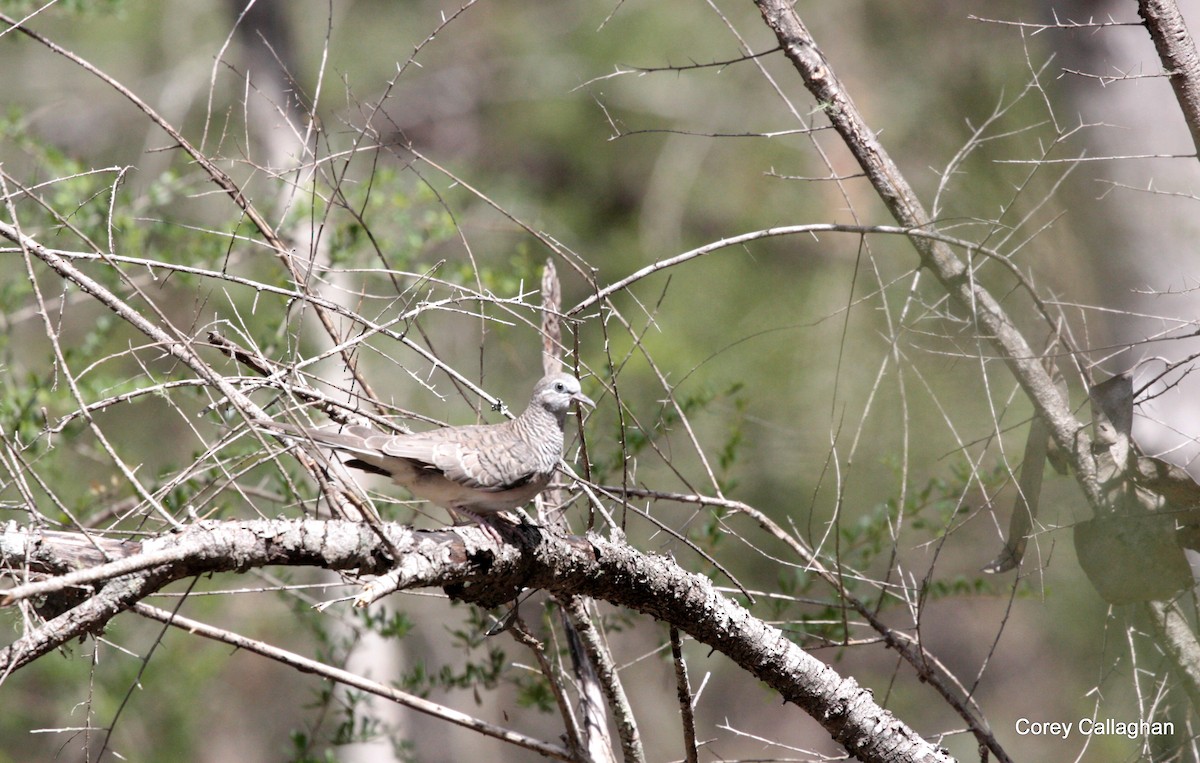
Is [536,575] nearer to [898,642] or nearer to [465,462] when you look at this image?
[465,462]

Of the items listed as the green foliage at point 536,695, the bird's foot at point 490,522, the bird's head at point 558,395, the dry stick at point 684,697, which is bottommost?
the dry stick at point 684,697

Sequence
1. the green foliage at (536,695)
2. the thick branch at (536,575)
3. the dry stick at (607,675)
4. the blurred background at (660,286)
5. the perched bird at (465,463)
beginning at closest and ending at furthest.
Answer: the thick branch at (536,575) → the perched bird at (465,463) → the dry stick at (607,675) → the blurred background at (660,286) → the green foliage at (536,695)

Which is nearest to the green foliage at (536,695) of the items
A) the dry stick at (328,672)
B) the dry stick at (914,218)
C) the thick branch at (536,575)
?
the dry stick at (328,672)

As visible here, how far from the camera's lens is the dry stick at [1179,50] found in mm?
2535

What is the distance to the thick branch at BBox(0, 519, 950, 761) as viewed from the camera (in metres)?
1.74

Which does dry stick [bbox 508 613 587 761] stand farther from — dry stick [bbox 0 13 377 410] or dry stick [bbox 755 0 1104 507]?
dry stick [bbox 755 0 1104 507]

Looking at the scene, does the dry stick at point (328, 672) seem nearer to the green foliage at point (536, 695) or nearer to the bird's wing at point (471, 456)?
the bird's wing at point (471, 456)

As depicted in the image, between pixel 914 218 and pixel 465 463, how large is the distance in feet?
5.10

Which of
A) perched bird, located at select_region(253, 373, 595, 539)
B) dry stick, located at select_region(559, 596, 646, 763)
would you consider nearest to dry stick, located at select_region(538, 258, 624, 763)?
dry stick, located at select_region(559, 596, 646, 763)

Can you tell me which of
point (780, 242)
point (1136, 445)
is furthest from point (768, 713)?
point (1136, 445)

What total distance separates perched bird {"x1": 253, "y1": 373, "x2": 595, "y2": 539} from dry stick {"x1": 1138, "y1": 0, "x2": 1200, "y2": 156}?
6.09 ft

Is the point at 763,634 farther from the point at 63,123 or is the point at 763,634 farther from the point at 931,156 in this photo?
the point at 63,123

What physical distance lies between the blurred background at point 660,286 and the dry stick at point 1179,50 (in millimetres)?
103

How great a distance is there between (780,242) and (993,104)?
477 cm
